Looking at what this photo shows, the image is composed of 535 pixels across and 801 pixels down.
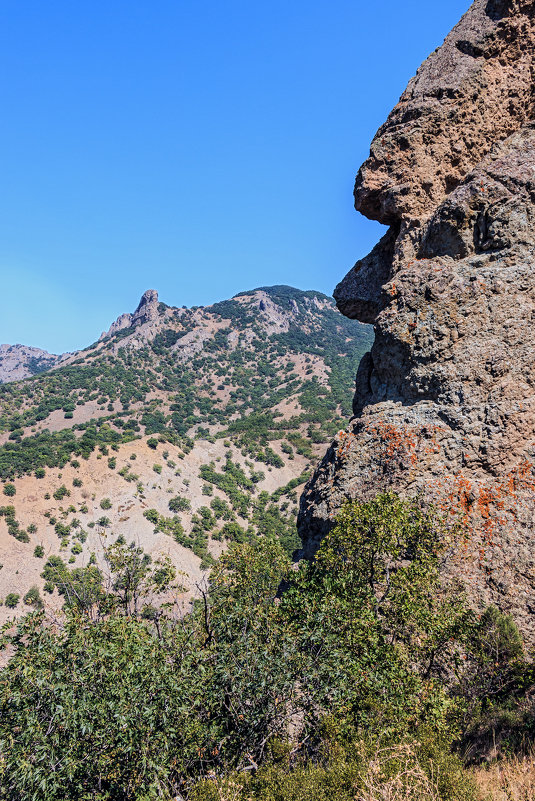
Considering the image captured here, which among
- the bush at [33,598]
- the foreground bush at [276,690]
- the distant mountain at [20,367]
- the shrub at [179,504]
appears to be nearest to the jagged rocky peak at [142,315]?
the distant mountain at [20,367]

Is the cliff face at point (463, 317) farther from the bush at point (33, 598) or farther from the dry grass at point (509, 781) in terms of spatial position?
the bush at point (33, 598)

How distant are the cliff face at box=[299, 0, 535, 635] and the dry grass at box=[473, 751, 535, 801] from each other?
11.6ft

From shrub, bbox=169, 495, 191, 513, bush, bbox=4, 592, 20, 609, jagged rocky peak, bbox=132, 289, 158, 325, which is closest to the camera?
bush, bbox=4, 592, 20, 609

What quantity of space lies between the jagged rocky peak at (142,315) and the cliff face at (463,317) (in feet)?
420

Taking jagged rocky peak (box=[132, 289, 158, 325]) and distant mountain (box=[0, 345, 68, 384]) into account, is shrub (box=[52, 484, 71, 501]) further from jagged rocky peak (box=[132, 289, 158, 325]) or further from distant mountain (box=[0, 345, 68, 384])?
distant mountain (box=[0, 345, 68, 384])

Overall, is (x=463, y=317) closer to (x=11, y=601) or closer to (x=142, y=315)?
(x=11, y=601)

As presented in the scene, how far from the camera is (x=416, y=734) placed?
25.0ft

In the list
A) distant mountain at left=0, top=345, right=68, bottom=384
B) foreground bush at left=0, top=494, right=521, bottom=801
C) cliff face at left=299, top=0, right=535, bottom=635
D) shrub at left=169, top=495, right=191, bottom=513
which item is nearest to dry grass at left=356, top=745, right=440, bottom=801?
foreground bush at left=0, top=494, right=521, bottom=801

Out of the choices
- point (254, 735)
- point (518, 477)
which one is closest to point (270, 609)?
point (254, 735)

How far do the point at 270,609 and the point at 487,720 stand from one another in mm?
5042

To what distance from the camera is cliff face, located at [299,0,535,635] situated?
38.4 ft

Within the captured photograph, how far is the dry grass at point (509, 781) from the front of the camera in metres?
5.93

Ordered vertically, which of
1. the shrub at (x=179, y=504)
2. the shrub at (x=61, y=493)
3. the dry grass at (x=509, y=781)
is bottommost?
the shrub at (x=179, y=504)

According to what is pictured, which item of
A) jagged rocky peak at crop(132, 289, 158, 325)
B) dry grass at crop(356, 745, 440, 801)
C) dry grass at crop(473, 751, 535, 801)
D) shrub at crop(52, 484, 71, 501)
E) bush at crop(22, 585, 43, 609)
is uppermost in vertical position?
jagged rocky peak at crop(132, 289, 158, 325)
